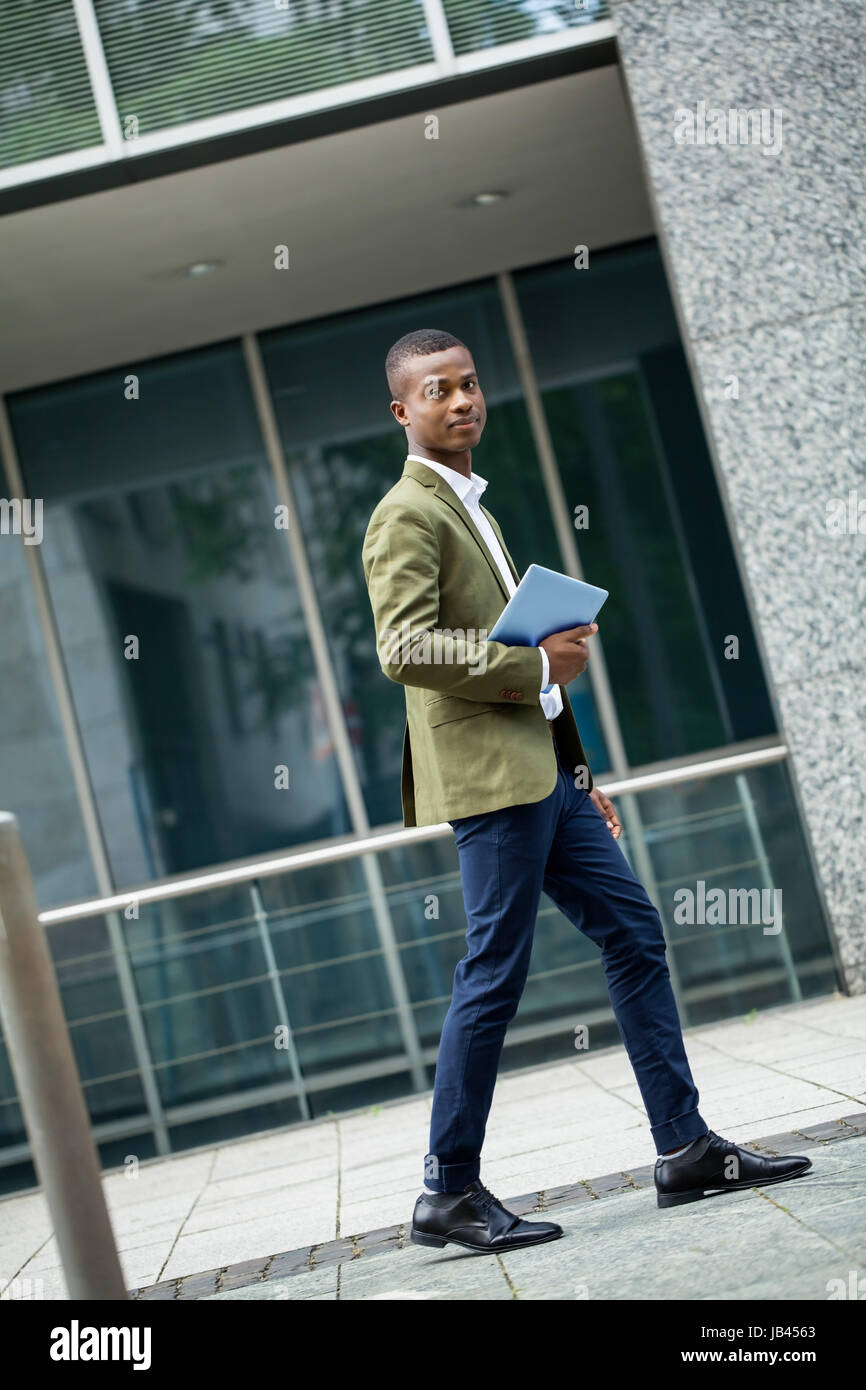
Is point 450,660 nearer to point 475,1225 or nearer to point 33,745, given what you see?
point 475,1225

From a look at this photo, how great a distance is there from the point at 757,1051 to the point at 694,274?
280 cm

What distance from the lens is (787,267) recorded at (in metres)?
5.39

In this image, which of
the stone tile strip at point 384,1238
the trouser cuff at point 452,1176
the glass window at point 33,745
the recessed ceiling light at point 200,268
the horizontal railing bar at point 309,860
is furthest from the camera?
the glass window at point 33,745

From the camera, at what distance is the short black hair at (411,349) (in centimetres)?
309

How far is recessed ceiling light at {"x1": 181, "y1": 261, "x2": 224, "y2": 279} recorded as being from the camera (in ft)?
21.3

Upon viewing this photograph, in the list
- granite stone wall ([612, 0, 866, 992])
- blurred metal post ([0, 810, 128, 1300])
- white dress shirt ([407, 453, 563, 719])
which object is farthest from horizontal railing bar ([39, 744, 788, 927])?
blurred metal post ([0, 810, 128, 1300])

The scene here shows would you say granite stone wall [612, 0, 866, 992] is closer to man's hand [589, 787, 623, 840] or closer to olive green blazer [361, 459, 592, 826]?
man's hand [589, 787, 623, 840]

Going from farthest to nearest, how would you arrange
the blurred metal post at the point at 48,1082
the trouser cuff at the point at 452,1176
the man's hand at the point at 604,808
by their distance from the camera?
1. the man's hand at the point at 604,808
2. the trouser cuff at the point at 452,1176
3. the blurred metal post at the point at 48,1082

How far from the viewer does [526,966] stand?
119 inches

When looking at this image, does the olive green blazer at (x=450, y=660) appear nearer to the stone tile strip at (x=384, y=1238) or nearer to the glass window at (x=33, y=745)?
the stone tile strip at (x=384, y=1238)

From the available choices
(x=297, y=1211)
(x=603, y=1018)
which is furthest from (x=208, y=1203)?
(x=603, y=1018)

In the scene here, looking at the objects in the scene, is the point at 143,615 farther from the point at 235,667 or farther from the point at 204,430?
the point at 204,430

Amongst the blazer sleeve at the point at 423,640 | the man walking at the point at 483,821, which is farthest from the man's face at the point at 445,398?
the blazer sleeve at the point at 423,640

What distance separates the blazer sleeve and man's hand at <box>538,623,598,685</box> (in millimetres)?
36
